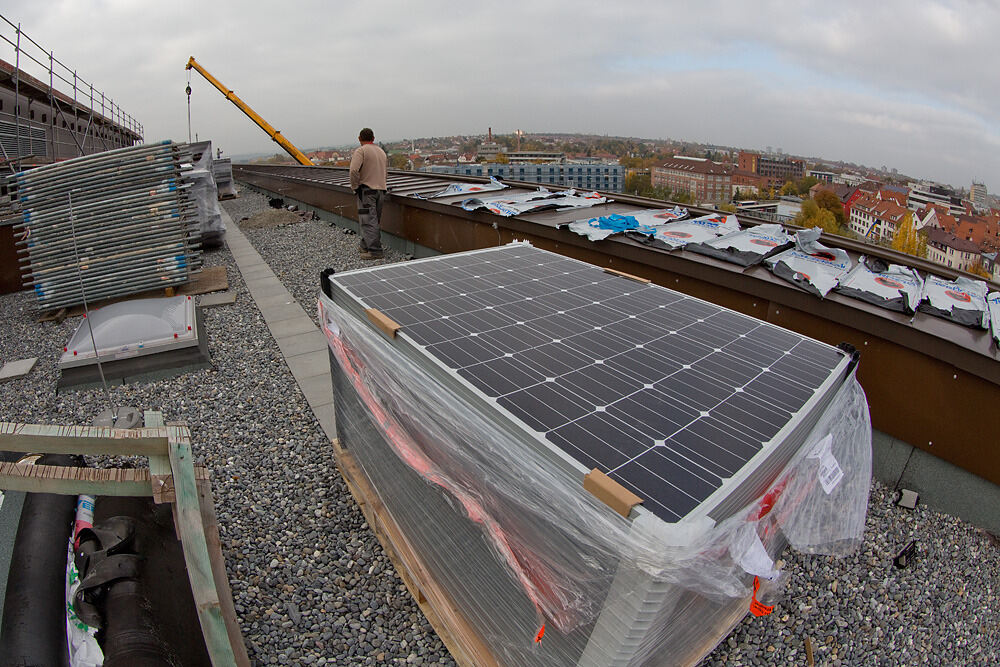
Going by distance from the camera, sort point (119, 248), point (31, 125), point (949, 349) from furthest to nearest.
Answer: point (31, 125)
point (119, 248)
point (949, 349)

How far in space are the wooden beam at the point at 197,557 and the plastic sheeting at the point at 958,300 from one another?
18.4 ft

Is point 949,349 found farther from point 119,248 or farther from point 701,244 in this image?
point 119,248

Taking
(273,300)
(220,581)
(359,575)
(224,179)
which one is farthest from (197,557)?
(224,179)

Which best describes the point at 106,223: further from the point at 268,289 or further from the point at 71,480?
the point at 71,480

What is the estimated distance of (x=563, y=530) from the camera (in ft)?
6.32

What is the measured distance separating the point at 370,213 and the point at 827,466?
9.43 metres

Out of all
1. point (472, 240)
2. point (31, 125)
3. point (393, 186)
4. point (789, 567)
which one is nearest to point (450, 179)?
point (393, 186)

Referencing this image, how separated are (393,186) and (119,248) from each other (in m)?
5.97

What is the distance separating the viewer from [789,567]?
3555 millimetres

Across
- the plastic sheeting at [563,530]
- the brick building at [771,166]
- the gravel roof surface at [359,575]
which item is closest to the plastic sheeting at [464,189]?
the gravel roof surface at [359,575]

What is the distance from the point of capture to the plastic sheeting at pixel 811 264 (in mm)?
4883

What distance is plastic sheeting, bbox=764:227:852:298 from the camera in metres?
4.88

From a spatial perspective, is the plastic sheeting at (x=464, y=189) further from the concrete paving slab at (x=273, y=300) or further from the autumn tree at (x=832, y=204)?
the autumn tree at (x=832, y=204)

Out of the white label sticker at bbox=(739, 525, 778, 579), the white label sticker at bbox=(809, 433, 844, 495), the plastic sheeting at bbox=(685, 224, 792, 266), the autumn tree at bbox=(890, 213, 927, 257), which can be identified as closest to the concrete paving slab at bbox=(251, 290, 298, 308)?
the plastic sheeting at bbox=(685, 224, 792, 266)
